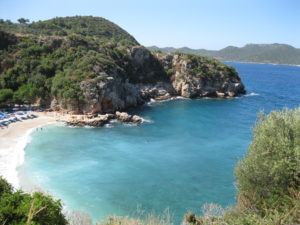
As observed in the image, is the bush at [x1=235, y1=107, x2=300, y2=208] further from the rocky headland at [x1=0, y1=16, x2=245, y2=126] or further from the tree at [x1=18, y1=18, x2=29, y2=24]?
the tree at [x1=18, y1=18, x2=29, y2=24]

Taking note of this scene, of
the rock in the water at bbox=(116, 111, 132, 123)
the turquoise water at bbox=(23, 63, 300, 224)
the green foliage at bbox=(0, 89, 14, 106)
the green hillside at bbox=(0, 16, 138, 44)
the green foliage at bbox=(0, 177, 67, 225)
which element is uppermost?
the green hillside at bbox=(0, 16, 138, 44)

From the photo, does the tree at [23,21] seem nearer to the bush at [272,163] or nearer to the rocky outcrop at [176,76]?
the rocky outcrop at [176,76]

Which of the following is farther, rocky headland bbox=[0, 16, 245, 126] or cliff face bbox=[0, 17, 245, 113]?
cliff face bbox=[0, 17, 245, 113]

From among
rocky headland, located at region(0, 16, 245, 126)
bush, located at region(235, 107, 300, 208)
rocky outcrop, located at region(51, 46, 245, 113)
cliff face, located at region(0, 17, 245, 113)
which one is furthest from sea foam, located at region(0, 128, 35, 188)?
rocky outcrop, located at region(51, 46, 245, 113)

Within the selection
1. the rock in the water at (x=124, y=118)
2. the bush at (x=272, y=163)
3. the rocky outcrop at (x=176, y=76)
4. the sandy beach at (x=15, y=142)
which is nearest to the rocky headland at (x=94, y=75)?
the rocky outcrop at (x=176, y=76)

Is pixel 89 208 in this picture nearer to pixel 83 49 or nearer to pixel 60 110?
pixel 60 110

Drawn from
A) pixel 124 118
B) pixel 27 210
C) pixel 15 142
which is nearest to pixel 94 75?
pixel 124 118
